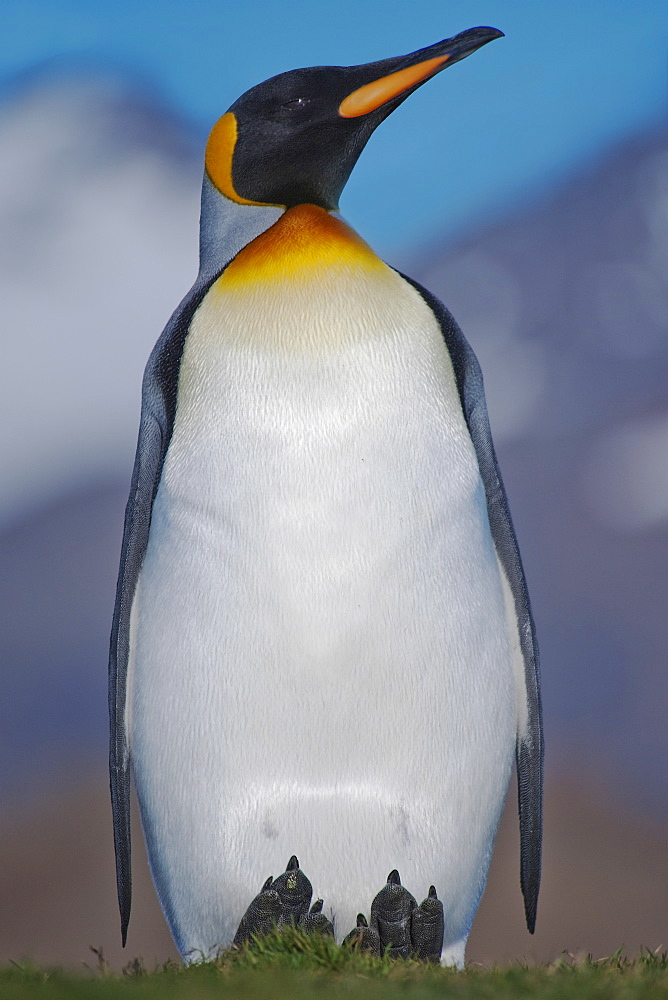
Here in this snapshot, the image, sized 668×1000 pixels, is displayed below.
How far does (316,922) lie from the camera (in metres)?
1.63

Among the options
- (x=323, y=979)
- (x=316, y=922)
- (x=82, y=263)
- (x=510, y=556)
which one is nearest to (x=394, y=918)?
(x=316, y=922)

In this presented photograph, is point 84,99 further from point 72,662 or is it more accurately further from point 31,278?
point 72,662

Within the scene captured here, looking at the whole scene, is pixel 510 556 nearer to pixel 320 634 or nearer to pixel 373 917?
pixel 320 634

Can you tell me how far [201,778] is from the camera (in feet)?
5.90

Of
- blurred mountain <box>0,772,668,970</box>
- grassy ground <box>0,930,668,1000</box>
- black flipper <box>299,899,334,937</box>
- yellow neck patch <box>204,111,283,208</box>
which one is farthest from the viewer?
blurred mountain <box>0,772,668,970</box>

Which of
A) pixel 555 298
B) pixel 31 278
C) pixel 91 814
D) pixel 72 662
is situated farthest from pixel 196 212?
pixel 91 814

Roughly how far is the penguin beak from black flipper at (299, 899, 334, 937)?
135 centimetres

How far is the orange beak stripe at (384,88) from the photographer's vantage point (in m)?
1.92

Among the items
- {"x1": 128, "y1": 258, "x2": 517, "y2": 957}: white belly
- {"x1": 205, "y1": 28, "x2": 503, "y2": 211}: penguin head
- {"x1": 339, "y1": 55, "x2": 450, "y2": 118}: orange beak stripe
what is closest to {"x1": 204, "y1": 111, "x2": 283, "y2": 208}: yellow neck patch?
{"x1": 205, "y1": 28, "x2": 503, "y2": 211}: penguin head

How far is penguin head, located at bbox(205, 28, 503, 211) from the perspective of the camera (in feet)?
6.40

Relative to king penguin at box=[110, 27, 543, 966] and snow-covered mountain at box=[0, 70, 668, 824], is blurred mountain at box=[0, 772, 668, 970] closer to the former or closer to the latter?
snow-covered mountain at box=[0, 70, 668, 824]

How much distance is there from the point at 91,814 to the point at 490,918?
4.32 ft

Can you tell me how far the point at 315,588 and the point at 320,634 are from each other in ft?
0.24

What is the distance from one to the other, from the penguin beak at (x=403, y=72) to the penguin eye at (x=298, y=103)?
68 mm
